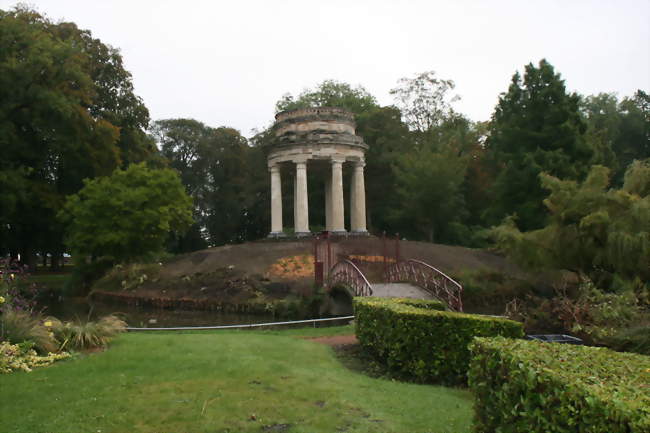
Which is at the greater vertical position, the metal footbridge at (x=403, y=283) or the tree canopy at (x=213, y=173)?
the tree canopy at (x=213, y=173)

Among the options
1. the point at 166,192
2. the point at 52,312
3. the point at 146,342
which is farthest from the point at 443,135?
the point at 146,342

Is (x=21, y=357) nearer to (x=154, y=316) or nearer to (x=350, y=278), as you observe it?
(x=350, y=278)

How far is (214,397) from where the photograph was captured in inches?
284

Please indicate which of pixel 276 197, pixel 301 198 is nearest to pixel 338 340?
pixel 301 198

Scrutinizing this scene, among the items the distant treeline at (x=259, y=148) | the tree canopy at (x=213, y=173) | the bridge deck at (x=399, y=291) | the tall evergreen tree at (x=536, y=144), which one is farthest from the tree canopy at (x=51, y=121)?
the tall evergreen tree at (x=536, y=144)

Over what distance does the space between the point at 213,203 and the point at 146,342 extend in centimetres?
4211

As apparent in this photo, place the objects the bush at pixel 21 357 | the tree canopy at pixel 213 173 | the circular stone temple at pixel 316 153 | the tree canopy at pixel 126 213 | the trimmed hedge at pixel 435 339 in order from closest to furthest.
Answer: the bush at pixel 21 357 → the trimmed hedge at pixel 435 339 → the tree canopy at pixel 126 213 → the circular stone temple at pixel 316 153 → the tree canopy at pixel 213 173

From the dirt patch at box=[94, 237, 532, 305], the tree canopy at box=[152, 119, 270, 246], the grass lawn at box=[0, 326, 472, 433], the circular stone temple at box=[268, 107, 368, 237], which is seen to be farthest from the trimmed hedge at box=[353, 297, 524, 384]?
the tree canopy at box=[152, 119, 270, 246]

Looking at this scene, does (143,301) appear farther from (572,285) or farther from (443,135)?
(443,135)

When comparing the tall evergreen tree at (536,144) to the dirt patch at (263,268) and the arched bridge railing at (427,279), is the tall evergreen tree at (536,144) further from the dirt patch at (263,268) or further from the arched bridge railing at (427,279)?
the arched bridge railing at (427,279)

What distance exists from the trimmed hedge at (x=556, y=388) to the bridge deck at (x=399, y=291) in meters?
11.5

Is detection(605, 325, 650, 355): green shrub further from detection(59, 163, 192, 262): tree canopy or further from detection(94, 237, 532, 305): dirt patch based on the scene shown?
detection(59, 163, 192, 262): tree canopy

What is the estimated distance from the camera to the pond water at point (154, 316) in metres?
21.7

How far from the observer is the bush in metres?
8.88
